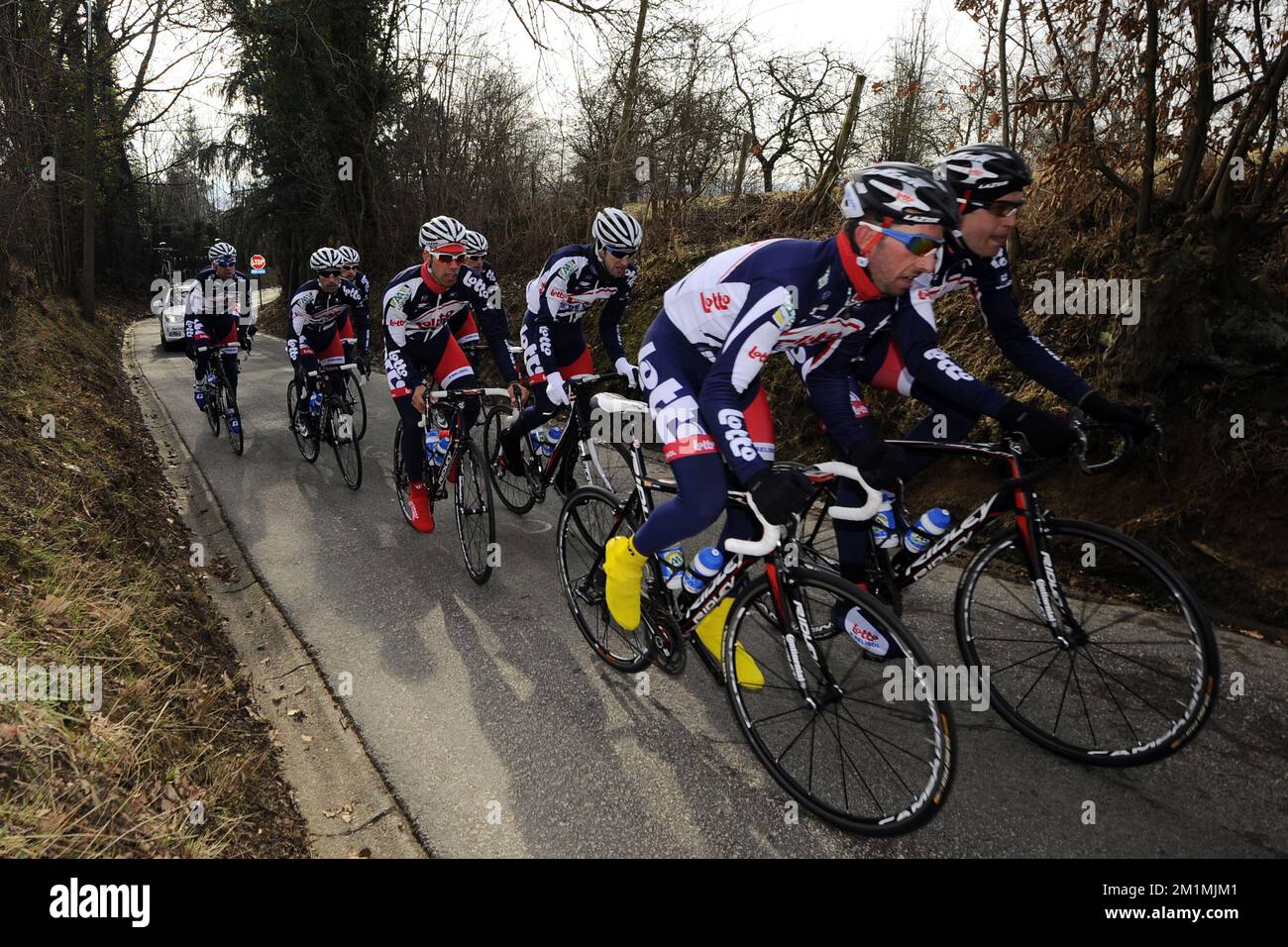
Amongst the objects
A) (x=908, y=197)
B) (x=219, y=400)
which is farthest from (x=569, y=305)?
(x=219, y=400)

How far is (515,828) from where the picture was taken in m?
2.82

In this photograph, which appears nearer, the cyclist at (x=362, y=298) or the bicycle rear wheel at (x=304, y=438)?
the cyclist at (x=362, y=298)

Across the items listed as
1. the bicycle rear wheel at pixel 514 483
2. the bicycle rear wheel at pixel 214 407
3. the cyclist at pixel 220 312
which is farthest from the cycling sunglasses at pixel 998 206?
the bicycle rear wheel at pixel 214 407

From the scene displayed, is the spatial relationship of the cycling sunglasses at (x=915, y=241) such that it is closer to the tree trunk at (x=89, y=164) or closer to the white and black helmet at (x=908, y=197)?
the white and black helmet at (x=908, y=197)

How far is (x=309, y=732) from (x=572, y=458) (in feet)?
8.57

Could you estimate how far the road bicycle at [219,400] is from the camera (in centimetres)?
860

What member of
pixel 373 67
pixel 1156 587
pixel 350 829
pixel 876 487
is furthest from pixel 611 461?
pixel 373 67

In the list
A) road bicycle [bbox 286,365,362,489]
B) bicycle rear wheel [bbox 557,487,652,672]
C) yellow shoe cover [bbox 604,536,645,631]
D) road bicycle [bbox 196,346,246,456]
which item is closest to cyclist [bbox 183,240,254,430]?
road bicycle [bbox 196,346,246,456]

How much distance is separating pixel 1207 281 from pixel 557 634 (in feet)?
15.3

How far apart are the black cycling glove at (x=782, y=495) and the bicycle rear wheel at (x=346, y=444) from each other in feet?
17.7

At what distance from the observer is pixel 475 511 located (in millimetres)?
5098

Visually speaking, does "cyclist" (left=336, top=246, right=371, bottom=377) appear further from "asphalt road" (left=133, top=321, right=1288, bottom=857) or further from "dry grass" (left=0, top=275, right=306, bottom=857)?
"asphalt road" (left=133, top=321, right=1288, bottom=857)

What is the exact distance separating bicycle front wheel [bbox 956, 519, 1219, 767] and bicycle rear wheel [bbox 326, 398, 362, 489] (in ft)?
18.3

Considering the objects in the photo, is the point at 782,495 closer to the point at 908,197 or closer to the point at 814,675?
the point at 814,675
